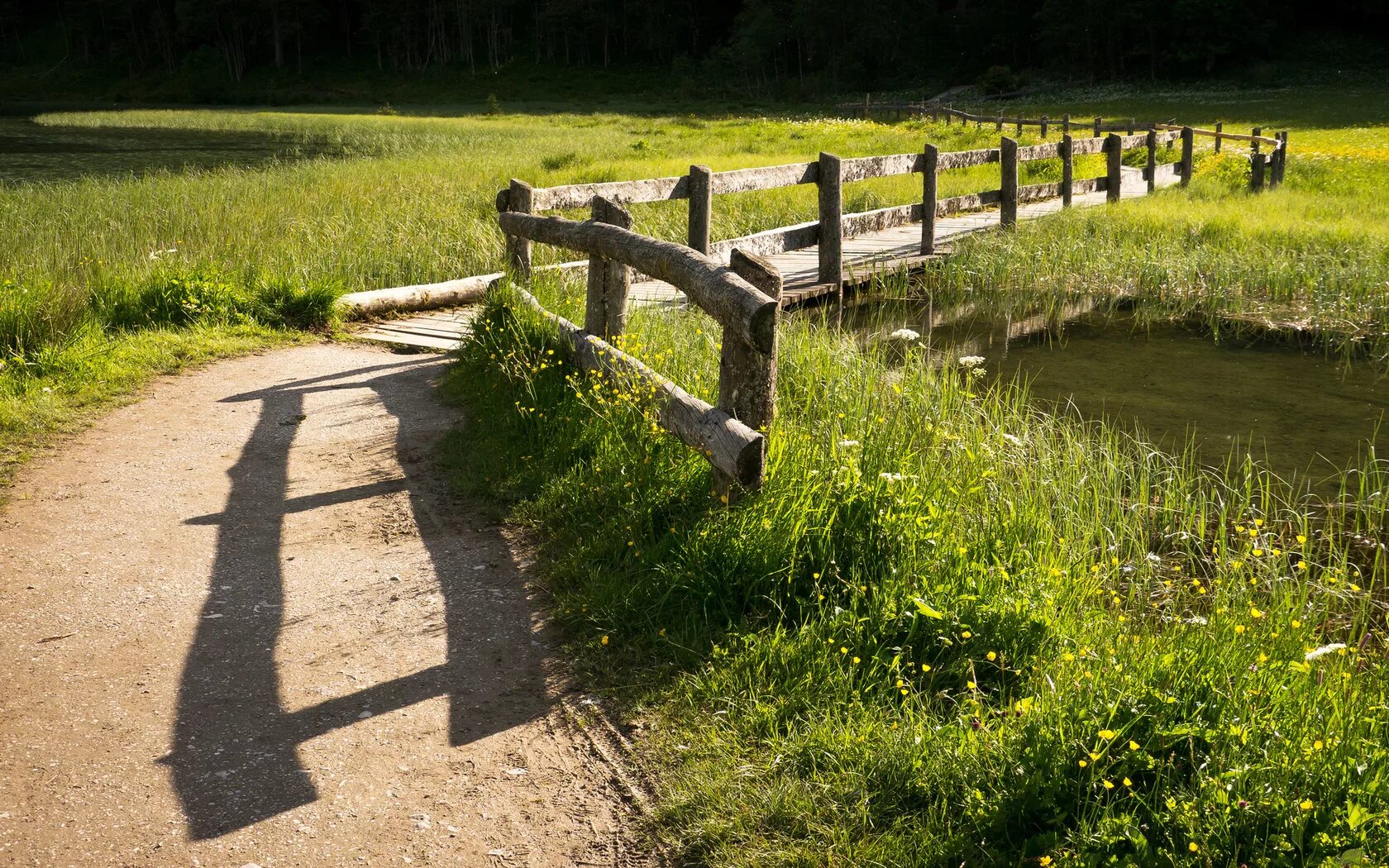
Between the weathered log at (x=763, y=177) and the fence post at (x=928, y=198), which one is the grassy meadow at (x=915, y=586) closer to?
the weathered log at (x=763, y=177)

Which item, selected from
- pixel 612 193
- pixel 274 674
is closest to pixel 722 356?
pixel 274 674

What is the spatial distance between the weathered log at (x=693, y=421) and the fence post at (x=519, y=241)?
2.42 m

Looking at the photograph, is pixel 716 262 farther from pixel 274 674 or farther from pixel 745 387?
pixel 274 674

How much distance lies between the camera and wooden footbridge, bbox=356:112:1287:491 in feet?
15.5

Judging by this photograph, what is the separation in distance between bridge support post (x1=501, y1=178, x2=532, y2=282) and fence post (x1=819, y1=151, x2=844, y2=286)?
3.17 metres

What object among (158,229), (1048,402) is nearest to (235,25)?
(158,229)

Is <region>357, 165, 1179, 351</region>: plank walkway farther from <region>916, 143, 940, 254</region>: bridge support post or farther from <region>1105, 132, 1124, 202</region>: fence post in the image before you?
<region>1105, 132, 1124, 202</region>: fence post

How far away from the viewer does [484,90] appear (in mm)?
80625

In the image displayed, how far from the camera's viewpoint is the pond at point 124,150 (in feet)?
81.1

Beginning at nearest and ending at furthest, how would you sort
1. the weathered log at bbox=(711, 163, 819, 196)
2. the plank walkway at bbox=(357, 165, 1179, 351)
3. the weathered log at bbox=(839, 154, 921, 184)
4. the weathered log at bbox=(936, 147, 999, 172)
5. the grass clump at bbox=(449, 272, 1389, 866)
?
the grass clump at bbox=(449, 272, 1389, 866), the weathered log at bbox=(711, 163, 819, 196), the plank walkway at bbox=(357, 165, 1179, 351), the weathered log at bbox=(839, 154, 921, 184), the weathered log at bbox=(936, 147, 999, 172)

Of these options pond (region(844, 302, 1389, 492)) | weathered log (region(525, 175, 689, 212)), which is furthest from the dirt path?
pond (region(844, 302, 1389, 492))

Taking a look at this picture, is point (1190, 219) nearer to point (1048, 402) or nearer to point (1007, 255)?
point (1007, 255)

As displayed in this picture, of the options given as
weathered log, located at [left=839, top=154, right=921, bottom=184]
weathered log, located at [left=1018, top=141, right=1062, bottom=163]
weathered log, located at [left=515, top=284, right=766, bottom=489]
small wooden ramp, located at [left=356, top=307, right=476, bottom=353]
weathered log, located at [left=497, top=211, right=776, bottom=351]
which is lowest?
Result: small wooden ramp, located at [left=356, top=307, right=476, bottom=353]

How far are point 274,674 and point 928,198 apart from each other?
10.3 m
